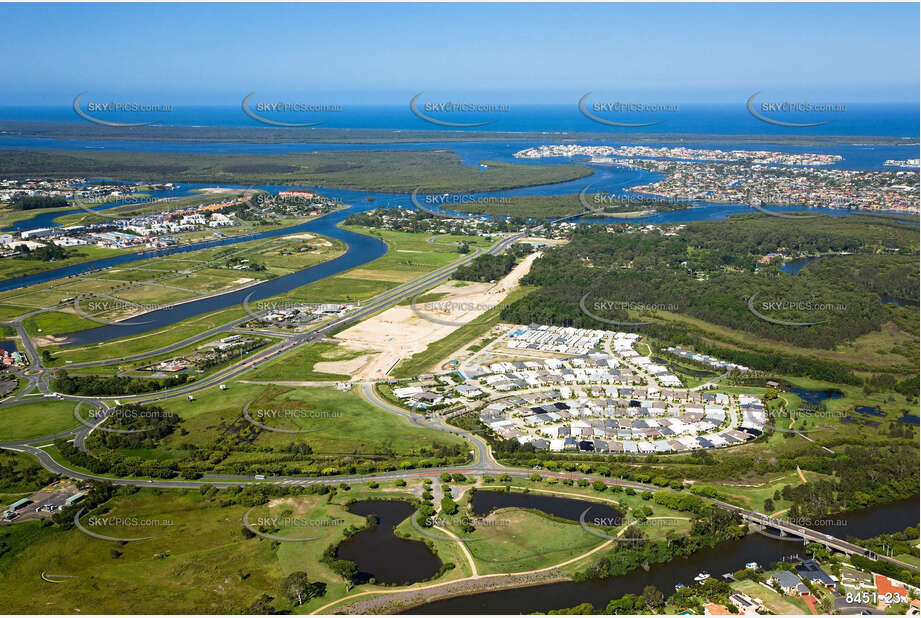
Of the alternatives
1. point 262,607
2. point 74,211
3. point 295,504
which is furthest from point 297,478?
point 74,211

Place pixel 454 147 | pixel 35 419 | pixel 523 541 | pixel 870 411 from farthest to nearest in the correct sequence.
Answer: pixel 454 147
pixel 870 411
pixel 35 419
pixel 523 541

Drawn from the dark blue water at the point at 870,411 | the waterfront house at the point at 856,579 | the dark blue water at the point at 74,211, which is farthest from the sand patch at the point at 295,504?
the dark blue water at the point at 74,211

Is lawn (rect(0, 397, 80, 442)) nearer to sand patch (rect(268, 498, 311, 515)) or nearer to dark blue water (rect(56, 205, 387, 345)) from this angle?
dark blue water (rect(56, 205, 387, 345))

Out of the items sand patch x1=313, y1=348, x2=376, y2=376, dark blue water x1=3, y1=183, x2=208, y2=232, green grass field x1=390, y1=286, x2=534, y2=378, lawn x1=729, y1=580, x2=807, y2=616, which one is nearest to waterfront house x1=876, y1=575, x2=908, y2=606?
lawn x1=729, y1=580, x2=807, y2=616

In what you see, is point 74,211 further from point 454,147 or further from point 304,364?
point 454,147

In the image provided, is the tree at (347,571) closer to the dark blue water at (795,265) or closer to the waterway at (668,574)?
the waterway at (668,574)
